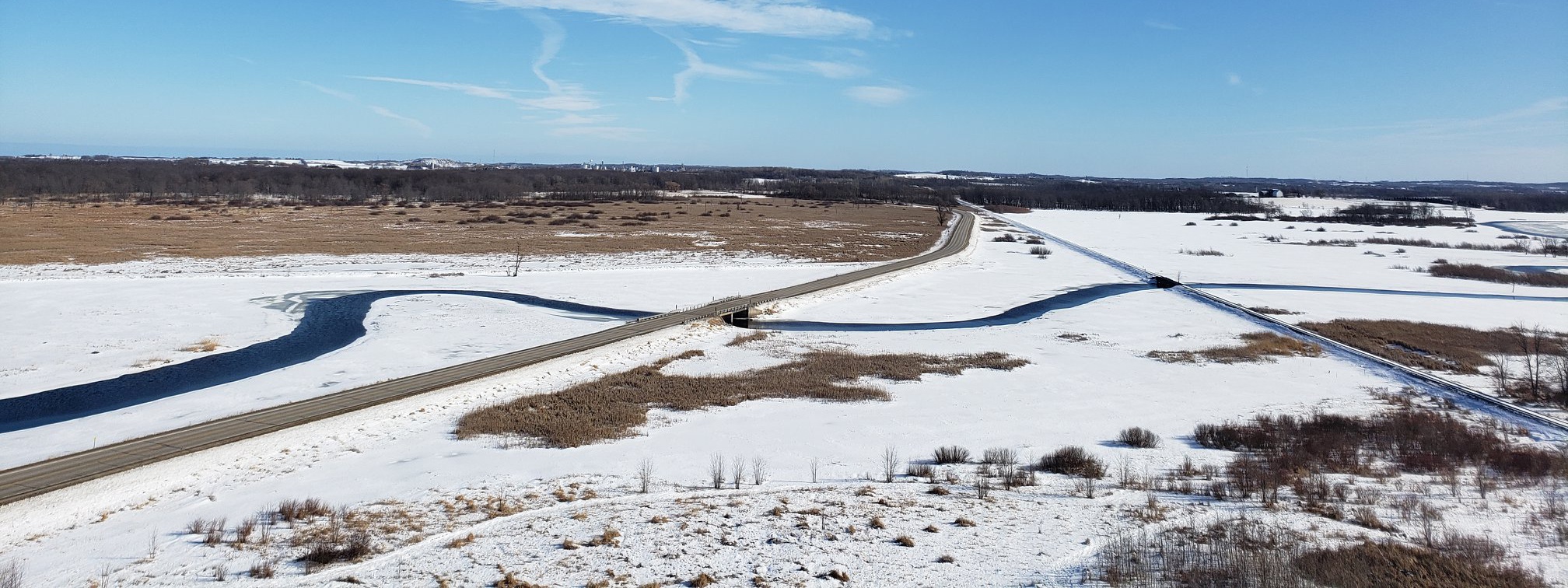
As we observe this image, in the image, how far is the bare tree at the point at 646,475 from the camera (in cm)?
1516

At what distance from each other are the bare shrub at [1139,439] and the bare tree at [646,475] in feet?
33.9

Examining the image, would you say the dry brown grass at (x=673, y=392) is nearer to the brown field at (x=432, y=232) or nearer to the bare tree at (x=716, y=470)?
Result: the bare tree at (x=716, y=470)

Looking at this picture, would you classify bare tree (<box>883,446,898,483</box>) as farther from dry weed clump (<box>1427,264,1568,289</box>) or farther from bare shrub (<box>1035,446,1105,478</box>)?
dry weed clump (<box>1427,264,1568,289</box>)

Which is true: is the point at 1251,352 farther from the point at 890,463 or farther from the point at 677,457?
the point at 677,457

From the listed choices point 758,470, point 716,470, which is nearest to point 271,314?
point 716,470

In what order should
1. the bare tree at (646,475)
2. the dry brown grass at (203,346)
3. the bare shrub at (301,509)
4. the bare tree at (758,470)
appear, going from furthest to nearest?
the dry brown grass at (203,346) < the bare tree at (758,470) < the bare tree at (646,475) < the bare shrub at (301,509)

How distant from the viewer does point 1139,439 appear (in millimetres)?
18938

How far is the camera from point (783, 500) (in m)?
14.2

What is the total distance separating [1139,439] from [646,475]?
1088 centimetres

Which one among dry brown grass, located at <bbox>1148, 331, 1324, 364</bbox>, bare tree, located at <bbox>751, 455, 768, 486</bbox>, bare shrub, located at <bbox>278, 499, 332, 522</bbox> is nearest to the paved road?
bare shrub, located at <bbox>278, 499, 332, 522</bbox>

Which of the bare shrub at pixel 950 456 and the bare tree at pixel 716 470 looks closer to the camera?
the bare tree at pixel 716 470

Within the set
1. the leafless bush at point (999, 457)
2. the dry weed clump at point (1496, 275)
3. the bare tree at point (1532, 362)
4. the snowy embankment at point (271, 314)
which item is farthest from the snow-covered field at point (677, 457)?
the dry weed clump at point (1496, 275)

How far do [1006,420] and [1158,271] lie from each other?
41.4m

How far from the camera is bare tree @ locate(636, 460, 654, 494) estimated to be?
49.7 ft
